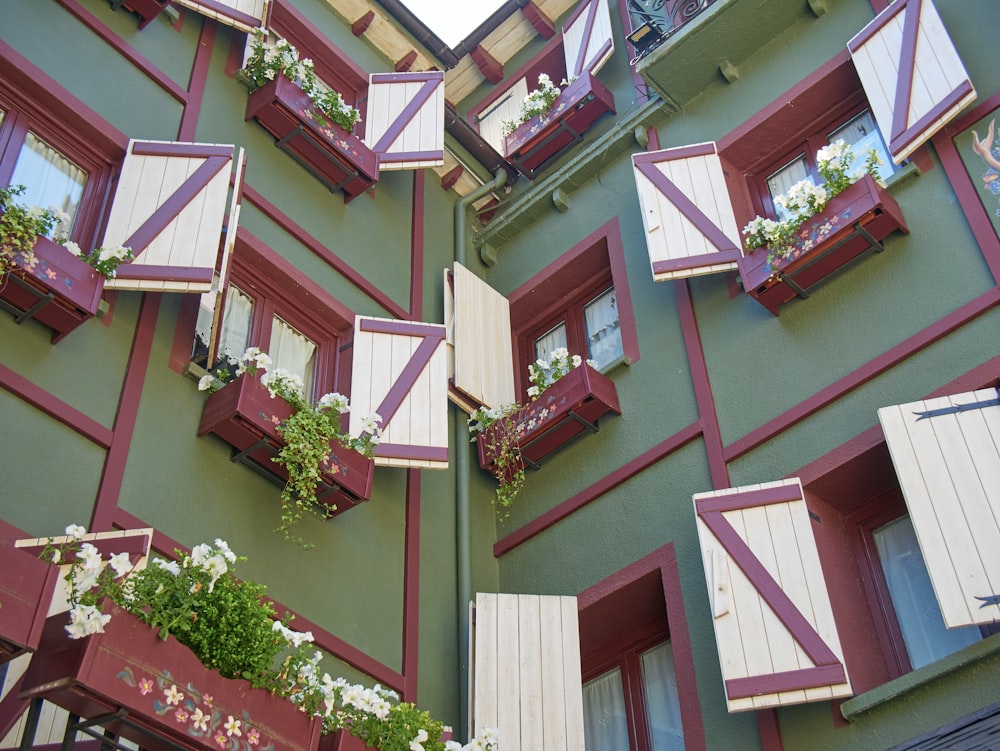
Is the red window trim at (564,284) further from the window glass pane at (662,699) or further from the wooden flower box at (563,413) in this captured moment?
the window glass pane at (662,699)

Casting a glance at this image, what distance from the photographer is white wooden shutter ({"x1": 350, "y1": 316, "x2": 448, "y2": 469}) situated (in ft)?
24.8

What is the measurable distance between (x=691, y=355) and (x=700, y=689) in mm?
2346

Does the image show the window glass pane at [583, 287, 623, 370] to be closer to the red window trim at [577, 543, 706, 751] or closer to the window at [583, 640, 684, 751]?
the red window trim at [577, 543, 706, 751]

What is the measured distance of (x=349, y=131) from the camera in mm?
9227

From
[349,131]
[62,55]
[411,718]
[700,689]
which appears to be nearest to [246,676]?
[411,718]

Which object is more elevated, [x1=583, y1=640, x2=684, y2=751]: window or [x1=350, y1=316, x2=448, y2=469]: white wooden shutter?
[x1=350, y1=316, x2=448, y2=469]: white wooden shutter

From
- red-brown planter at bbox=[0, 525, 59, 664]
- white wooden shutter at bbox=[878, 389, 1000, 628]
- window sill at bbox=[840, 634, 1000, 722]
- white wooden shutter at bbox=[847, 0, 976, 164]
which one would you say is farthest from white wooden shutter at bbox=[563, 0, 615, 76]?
red-brown planter at bbox=[0, 525, 59, 664]

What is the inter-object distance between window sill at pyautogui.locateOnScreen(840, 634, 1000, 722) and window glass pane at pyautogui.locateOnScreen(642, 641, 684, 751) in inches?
49.7

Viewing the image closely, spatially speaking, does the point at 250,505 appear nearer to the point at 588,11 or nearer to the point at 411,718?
the point at 411,718

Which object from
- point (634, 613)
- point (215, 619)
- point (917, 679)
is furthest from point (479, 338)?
point (215, 619)

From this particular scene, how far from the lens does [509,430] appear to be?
8555 millimetres

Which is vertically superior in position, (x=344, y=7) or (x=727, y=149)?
(x=344, y=7)

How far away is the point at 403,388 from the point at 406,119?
2.79 m

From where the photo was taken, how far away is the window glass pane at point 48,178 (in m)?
6.99
